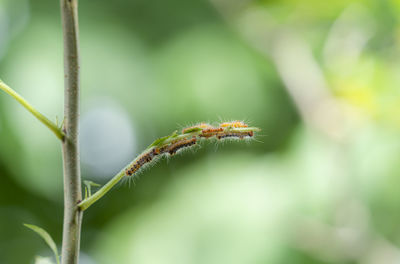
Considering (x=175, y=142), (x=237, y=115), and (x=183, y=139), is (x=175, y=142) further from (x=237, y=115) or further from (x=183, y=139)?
(x=237, y=115)

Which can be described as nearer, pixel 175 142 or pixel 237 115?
pixel 175 142

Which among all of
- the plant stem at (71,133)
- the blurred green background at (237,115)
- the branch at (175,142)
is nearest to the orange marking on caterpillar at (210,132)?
the branch at (175,142)

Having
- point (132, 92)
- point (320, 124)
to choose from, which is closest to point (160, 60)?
point (132, 92)

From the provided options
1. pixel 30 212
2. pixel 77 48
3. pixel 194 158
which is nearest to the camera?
pixel 77 48

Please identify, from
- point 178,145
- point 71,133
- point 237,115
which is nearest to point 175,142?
point 178,145

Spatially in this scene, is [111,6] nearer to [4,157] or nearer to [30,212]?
[4,157]

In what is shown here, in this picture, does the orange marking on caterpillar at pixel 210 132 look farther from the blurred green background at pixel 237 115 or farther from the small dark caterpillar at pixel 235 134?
the blurred green background at pixel 237 115

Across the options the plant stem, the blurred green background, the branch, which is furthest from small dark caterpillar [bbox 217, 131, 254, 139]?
the blurred green background
